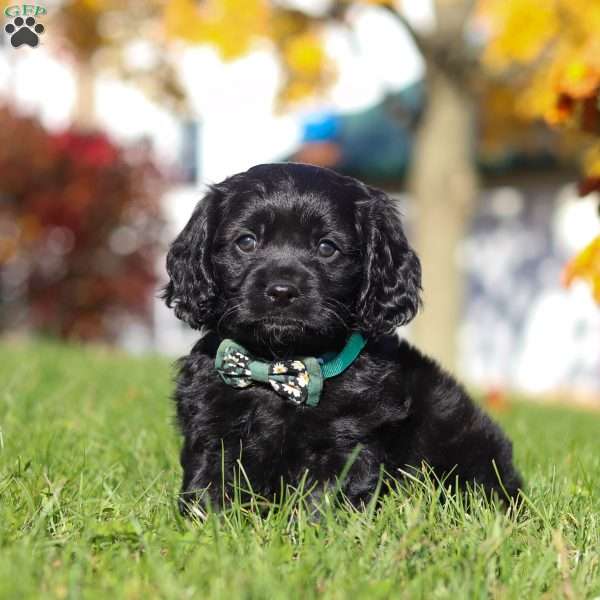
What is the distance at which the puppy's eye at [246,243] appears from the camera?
118 inches

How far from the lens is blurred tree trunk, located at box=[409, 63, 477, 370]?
36.6 feet

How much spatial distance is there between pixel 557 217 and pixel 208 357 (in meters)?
13.2

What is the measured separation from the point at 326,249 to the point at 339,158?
1402cm

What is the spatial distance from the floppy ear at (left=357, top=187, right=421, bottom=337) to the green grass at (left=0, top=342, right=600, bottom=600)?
2.06 ft

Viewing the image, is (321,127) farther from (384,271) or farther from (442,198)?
(384,271)

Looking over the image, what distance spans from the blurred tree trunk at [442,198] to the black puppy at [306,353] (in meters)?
8.06

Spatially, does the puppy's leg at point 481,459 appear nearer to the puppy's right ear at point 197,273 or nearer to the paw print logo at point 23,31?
the puppy's right ear at point 197,273

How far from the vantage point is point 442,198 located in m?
11.2

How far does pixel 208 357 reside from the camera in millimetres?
3096

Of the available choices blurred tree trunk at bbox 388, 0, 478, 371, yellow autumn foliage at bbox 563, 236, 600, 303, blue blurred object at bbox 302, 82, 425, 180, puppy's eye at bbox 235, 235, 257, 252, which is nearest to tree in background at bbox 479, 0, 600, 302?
blurred tree trunk at bbox 388, 0, 478, 371

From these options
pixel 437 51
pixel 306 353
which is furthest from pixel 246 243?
pixel 437 51

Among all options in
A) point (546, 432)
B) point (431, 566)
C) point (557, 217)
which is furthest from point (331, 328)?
point (557, 217)

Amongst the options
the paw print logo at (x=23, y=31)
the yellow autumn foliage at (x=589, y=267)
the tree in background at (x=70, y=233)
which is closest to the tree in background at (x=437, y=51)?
the tree in background at (x=70, y=233)

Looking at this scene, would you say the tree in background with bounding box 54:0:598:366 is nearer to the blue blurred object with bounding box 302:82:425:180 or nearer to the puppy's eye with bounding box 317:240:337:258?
the blue blurred object with bounding box 302:82:425:180
